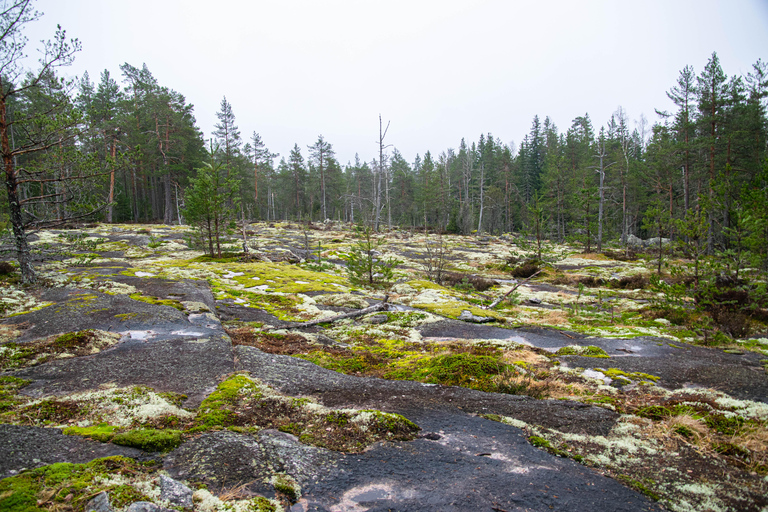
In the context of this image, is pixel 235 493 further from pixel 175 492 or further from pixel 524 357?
pixel 524 357

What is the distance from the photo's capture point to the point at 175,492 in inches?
122

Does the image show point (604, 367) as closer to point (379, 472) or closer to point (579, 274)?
point (379, 472)

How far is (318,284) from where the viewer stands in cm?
1744

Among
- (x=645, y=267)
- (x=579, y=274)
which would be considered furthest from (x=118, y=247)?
(x=645, y=267)

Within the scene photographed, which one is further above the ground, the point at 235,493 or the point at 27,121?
the point at 27,121

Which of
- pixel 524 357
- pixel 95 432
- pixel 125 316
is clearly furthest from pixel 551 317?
pixel 125 316

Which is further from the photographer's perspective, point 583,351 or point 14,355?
point 583,351

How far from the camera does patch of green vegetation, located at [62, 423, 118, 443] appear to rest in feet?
13.3

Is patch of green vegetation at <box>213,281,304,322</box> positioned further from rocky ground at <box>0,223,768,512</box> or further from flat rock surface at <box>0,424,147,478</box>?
flat rock surface at <box>0,424,147,478</box>

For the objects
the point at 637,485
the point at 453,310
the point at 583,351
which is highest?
the point at 637,485

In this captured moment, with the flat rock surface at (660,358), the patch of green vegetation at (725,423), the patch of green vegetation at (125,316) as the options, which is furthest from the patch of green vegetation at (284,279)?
the patch of green vegetation at (725,423)

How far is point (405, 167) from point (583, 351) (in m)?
88.6

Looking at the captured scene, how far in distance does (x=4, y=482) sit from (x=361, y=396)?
4268mm

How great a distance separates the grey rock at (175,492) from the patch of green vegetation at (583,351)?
8717 mm
